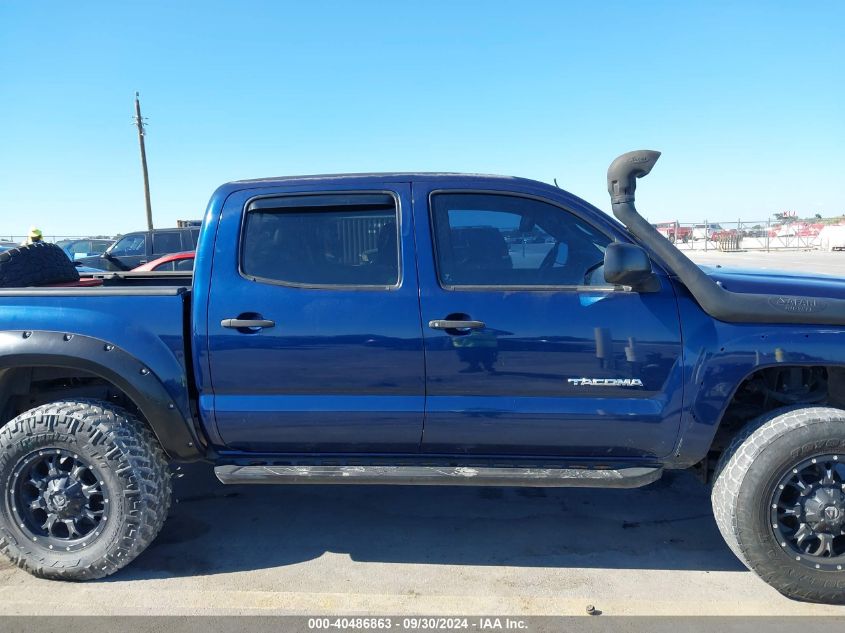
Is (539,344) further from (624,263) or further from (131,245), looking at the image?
(131,245)

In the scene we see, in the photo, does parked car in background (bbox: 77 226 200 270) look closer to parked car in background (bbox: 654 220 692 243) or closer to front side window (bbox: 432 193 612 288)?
front side window (bbox: 432 193 612 288)

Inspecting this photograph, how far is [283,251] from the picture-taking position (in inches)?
110

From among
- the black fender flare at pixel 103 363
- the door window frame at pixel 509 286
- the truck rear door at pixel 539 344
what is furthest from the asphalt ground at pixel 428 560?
the door window frame at pixel 509 286

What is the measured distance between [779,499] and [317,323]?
7.72 feet

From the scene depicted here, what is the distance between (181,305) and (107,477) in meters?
0.94

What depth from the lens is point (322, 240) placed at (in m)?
2.81

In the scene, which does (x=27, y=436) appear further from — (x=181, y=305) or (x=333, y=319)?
(x=333, y=319)

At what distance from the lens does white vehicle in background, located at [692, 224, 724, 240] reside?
25516mm

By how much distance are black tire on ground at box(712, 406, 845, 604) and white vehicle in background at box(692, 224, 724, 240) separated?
25.6m

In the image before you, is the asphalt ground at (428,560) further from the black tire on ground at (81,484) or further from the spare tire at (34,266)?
the spare tire at (34,266)

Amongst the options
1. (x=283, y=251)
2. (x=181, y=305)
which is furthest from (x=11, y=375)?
(x=283, y=251)

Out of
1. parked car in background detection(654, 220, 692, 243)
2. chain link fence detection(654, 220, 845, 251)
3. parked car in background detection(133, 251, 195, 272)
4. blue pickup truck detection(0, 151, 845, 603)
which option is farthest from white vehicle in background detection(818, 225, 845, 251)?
blue pickup truck detection(0, 151, 845, 603)

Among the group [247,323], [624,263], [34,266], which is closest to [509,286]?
[624,263]

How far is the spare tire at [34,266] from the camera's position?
330 centimetres
